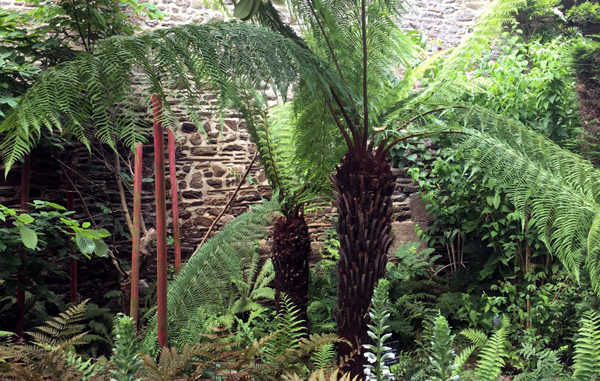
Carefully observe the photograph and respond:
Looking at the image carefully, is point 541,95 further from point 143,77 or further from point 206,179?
point 143,77

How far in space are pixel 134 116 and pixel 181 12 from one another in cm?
388

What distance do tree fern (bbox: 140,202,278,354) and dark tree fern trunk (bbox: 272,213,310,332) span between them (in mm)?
505

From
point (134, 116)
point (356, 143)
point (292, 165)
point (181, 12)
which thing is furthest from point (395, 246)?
point (134, 116)

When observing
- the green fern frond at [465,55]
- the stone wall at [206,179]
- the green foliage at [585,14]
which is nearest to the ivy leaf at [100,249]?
the green fern frond at [465,55]

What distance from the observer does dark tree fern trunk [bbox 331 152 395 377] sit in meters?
2.26

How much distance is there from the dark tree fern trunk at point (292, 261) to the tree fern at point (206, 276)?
0.50 m

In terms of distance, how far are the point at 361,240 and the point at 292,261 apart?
85cm

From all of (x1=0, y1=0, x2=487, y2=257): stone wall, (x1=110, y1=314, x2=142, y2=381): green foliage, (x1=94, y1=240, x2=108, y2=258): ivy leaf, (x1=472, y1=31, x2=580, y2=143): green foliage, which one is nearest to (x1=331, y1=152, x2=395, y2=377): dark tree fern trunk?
(x1=94, y1=240, x2=108, y2=258): ivy leaf

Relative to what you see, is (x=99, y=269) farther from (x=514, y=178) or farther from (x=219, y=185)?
(x=514, y=178)

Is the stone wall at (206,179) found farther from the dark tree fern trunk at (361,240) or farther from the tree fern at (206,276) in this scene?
the dark tree fern trunk at (361,240)

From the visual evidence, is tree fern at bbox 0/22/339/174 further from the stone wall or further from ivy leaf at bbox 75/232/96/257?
the stone wall

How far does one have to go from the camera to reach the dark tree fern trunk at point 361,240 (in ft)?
7.40

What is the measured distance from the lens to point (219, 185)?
Result: 4.84 m

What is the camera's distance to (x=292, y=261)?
303 centimetres
